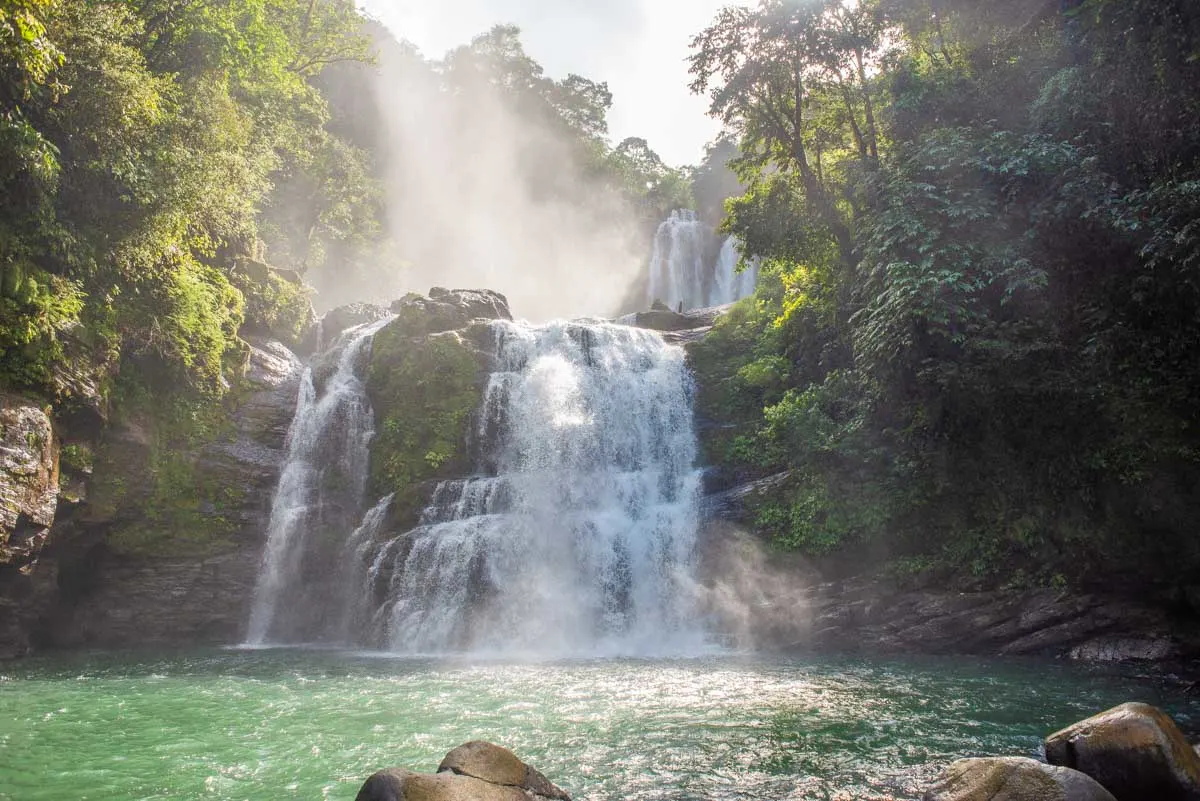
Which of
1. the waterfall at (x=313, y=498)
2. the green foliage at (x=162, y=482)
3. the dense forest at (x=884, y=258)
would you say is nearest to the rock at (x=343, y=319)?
the waterfall at (x=313, y=498)

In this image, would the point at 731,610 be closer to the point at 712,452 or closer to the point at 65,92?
the point at 712,452

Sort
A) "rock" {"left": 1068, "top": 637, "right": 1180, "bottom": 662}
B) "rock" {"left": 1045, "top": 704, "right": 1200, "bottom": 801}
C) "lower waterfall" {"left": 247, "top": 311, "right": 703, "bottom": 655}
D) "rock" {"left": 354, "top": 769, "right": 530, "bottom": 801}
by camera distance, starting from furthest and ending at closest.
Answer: "lower waterfall" {"left": 247, "top": 311, "right": 703, "bottom": 655} < "rock" {"left": 1068, "top": 637, "right": 1180, "bottom": 662} < "rock" {"left": 1045, "top": 704, "right": 1200, "bottom": 801} < "rock" {"left": 354, "top": 769, "right": 530, "bottom": 801}

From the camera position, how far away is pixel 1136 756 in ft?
18.6

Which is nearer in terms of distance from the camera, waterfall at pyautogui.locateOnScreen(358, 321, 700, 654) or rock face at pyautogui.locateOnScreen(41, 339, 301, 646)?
waterfall at pyautogui.locateOnScreen(358, 321, 700, 654)

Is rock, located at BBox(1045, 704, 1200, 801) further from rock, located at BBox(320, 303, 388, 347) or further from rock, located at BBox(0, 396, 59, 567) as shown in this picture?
rock, located at BBox(320, 303, 388, 347)

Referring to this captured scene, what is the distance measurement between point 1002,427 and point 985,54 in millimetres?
10275

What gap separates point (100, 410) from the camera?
52.1 ft

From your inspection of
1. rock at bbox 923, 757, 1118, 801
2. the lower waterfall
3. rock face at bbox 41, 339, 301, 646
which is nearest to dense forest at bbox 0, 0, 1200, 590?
rock face at bbox 41, 339, 301, 646

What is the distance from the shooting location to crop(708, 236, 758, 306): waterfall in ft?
123

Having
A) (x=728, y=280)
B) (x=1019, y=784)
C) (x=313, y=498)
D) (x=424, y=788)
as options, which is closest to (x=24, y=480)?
(x=313, y=498)

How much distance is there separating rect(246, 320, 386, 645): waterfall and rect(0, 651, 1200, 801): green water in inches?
194

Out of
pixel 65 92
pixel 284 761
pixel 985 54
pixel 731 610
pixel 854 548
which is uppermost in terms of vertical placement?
pixel 985 54

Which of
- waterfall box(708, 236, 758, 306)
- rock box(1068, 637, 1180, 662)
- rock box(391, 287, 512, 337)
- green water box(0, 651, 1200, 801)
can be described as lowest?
green water box(0, 651, 1200, 801)

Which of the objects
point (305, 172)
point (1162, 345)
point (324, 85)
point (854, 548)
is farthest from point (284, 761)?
point (324, 85)
